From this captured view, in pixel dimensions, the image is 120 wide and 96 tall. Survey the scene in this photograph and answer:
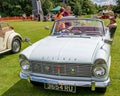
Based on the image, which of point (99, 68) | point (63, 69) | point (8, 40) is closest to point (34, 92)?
point (63, 69)

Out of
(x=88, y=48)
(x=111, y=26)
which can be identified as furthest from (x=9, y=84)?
(x=111, y=26)

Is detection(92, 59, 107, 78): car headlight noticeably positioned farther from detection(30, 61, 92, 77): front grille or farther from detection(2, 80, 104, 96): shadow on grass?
detection(2, 80, 104, 96): shadow on grass

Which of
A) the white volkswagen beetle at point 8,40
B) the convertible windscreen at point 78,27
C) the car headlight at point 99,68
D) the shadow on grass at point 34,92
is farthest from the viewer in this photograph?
the white volkswagen beetle at point 8,40

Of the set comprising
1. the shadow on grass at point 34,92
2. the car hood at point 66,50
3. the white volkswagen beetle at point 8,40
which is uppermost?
the car hood at point 66,50

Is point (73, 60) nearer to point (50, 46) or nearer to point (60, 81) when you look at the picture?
point (60, 81)

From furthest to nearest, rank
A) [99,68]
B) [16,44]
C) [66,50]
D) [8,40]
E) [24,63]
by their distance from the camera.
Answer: [16,44] < [8,40] < [24,63] < [66,50] < [99,68]

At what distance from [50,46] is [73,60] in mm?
833

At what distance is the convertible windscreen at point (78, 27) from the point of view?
6400 mm

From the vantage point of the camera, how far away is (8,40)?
348 inches

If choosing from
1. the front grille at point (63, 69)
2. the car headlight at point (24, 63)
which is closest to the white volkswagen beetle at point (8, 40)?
the car headlight at point (24, 63)

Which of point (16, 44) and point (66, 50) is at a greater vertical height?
point (66, 50)

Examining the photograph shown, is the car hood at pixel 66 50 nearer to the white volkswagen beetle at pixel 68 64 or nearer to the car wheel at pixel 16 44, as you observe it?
the white volkswagen beetle at pixel 68 64

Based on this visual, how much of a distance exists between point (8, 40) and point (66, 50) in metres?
4.15

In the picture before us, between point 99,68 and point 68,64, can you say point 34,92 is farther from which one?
point 99,68
